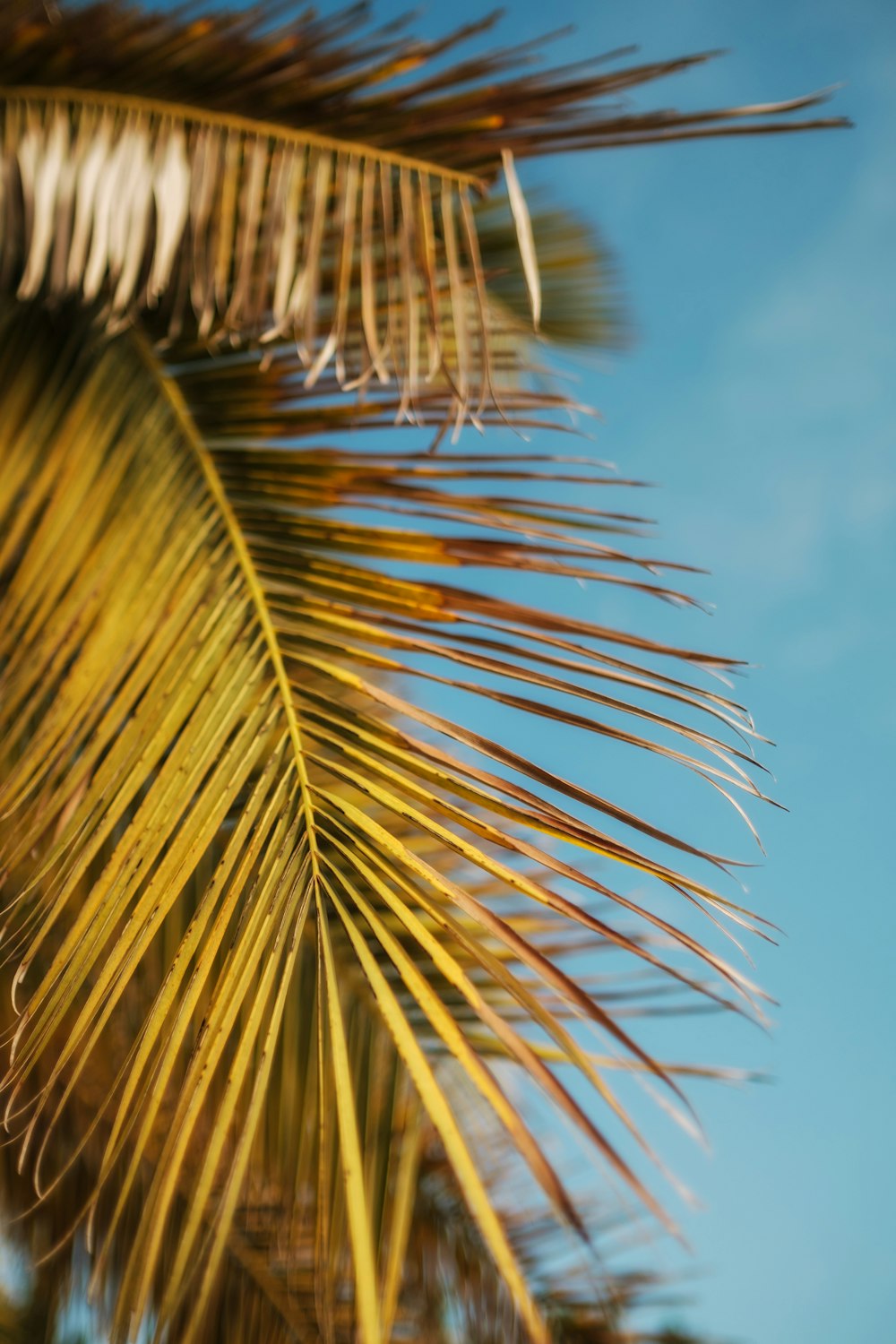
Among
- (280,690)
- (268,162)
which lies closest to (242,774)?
(280,690)

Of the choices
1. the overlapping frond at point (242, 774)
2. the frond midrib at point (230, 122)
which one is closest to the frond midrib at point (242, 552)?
the overlapping frond at point (242, 774)

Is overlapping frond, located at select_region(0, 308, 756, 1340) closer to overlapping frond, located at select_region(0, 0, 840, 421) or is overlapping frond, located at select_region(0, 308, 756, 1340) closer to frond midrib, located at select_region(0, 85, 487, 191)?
overlapping frond, located at select_region(0, 0, 840, 421)

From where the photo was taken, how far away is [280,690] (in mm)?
1058

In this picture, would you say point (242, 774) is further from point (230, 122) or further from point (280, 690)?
point (230, 122)

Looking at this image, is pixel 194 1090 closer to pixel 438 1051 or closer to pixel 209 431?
pixel 438 1051

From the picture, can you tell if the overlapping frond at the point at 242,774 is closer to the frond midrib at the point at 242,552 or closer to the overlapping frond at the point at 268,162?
the frond midrib at the point at 242,552

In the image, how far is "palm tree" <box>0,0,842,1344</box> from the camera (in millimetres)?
774

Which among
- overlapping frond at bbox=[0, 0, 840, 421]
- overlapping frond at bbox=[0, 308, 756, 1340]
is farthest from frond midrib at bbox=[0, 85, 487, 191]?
overlapping frond at bbox=[0, 308, 756, 1340]

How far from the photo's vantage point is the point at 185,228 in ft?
4.93

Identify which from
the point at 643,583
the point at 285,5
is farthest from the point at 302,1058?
the point at 285,5

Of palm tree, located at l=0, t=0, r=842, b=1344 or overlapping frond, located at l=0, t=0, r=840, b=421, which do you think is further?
overlapping frond, located at l=0, t=0, r=840, b=421

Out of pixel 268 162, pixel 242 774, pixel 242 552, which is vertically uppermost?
pixel 268 162

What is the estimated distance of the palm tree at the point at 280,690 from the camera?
77 cm

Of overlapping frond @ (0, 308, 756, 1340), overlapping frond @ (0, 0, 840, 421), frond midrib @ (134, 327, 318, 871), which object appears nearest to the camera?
overlapping frond @ (0, 308, 756, 1340)
